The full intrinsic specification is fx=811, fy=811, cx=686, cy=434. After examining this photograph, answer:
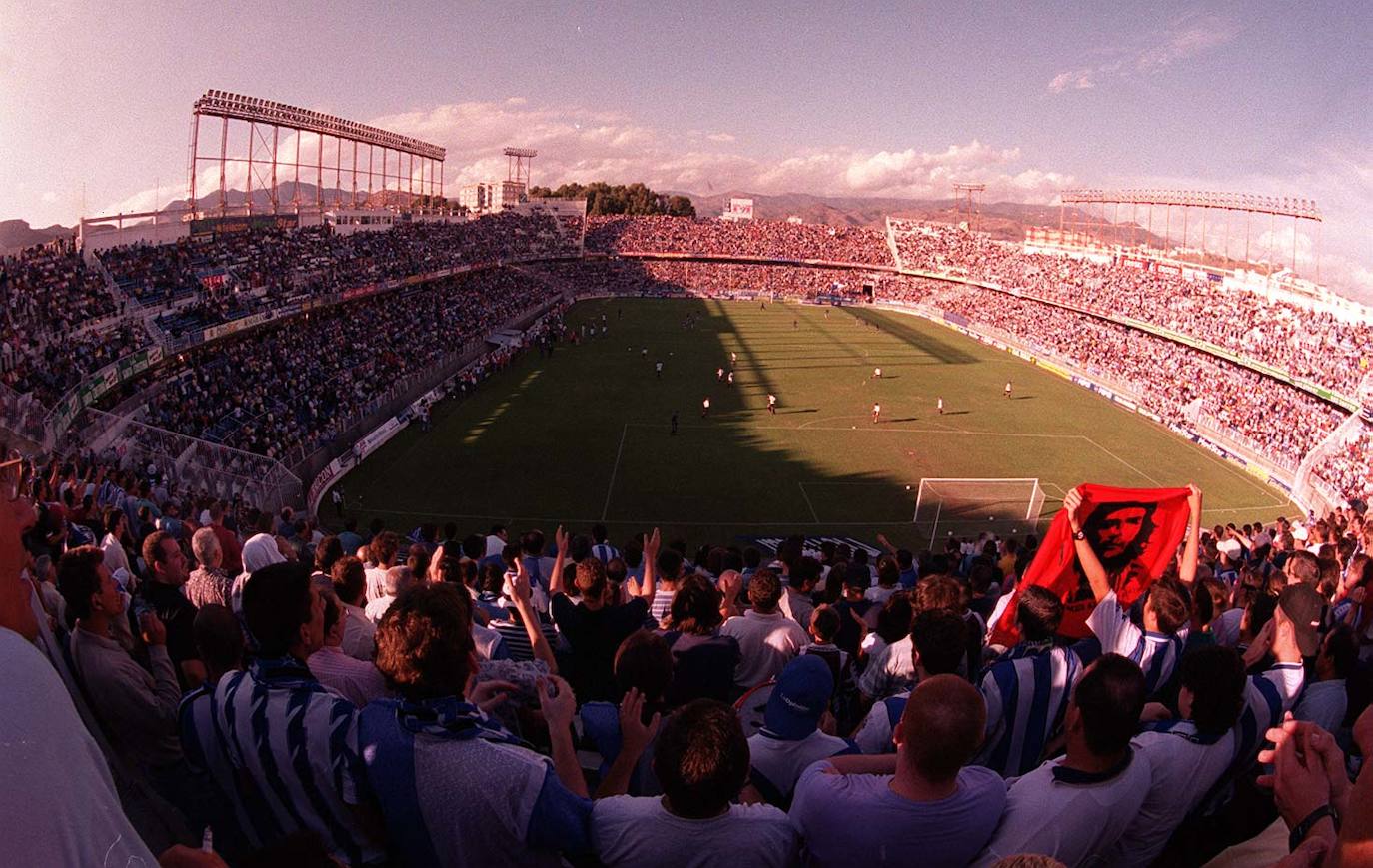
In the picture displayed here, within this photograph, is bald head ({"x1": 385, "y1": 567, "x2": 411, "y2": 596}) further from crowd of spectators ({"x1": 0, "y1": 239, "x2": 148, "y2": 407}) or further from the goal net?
the goal net

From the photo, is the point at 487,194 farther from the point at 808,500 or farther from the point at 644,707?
the point at 644,707

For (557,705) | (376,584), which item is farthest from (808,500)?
(557,705)

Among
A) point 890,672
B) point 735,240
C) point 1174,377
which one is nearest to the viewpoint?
point 890,672

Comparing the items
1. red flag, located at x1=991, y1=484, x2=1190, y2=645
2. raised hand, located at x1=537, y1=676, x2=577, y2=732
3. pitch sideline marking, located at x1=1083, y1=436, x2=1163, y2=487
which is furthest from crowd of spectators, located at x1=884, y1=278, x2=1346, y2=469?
raised hand, located at x1=537, y1=676, x2=577, y2=732

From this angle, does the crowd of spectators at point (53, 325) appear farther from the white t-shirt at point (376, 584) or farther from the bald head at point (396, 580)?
the bald head at point (396, 580)

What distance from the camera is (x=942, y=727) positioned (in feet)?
9.77

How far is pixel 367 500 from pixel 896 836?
84.7 ft

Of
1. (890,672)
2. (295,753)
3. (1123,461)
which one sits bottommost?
(1123,461)

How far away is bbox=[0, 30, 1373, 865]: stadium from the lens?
320cm

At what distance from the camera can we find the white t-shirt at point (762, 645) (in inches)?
222

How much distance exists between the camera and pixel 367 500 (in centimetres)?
2634

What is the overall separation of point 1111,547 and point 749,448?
26.7 m

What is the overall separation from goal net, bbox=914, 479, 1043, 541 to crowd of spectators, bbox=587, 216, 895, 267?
235 ft

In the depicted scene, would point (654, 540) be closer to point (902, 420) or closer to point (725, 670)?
point (725, 670)
